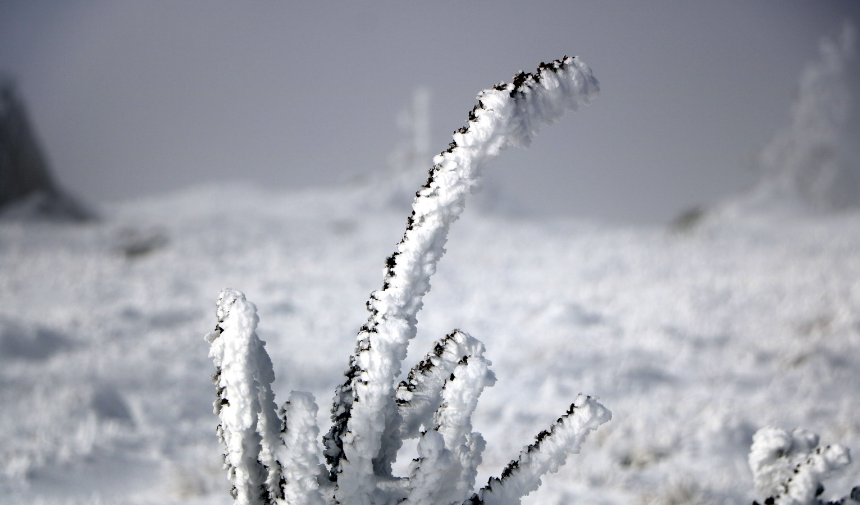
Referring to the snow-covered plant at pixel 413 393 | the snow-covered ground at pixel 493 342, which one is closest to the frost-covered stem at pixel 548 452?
the snow-covered plant at pixel 413 393

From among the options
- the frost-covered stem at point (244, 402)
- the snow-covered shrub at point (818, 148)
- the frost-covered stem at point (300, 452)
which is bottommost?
the frost-covered stem at point (300, 452)

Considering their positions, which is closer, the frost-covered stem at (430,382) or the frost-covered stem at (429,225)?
the frost-covered stem at (429,225)

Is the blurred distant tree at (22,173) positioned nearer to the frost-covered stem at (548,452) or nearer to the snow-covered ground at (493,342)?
the snow-covered ground at (493,342)

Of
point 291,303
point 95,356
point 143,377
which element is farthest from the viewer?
point 291,303

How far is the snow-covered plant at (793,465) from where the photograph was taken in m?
1.06

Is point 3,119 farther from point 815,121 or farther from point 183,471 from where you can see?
point 815,121

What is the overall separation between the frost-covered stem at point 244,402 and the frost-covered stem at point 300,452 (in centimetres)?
7

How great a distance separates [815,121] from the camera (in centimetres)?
1283

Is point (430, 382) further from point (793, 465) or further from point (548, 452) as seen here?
point (793, 465)

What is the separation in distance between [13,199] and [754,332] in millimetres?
10450

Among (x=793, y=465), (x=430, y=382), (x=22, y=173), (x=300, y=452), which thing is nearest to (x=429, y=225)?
(x=430, y=382)

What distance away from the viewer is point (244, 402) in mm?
978

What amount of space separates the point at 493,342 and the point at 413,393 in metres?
3.44

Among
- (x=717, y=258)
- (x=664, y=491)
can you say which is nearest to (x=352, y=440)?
(x=664, y=491)
